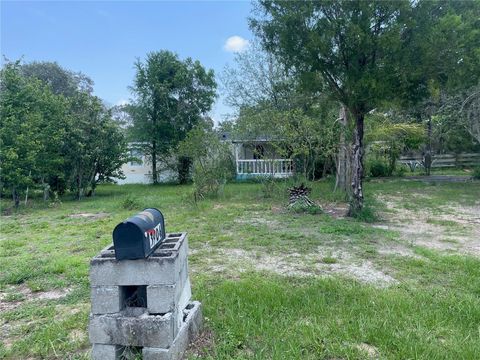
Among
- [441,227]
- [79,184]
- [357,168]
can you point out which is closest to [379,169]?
[357,168]

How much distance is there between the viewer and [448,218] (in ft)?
22.5

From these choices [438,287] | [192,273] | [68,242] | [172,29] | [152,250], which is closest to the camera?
[152,250]

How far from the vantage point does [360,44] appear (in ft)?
19.9

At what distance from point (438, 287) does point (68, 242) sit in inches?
205

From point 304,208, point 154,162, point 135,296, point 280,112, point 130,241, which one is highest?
point 280,112

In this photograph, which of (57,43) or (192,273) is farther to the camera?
(57,43)

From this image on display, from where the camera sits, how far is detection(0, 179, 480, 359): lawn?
2293mm

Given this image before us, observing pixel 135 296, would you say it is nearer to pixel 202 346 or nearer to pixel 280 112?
pixel 202 346

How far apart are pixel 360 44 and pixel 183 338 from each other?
5.75m

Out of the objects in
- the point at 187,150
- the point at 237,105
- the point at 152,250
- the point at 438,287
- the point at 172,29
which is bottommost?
the point at 438,287

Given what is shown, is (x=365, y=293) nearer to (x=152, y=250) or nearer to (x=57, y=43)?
(x=152, y=250)

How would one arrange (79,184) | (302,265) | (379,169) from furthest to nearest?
(379,169), (79,184), (302,265)

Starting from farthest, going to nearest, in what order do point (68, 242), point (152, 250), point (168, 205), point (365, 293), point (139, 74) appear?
point (139, 74) < point (168, 205) < point (68, 242) < point (365, 293) < point (152, 250)

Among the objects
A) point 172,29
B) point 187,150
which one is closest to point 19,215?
point 187,150
